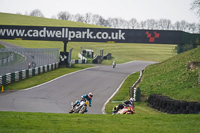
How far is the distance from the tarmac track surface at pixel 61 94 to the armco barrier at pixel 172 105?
290 cm

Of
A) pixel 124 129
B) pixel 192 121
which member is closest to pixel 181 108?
pixel 192 121

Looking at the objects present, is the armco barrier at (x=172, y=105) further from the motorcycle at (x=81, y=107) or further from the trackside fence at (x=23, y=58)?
the trackside fence at (x=23, y=58)

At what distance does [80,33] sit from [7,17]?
71.0 meters

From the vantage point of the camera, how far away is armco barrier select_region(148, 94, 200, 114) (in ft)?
49.0

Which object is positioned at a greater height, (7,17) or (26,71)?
(7,17)

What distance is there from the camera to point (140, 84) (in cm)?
2561

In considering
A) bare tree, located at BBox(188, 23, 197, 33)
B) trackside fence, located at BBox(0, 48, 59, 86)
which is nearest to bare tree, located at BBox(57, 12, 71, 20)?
bare tree, located at BBox(188, 23, 197, 33)

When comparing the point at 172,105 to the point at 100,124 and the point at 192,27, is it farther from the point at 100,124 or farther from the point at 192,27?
the point at 192,27

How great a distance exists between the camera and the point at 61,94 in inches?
934

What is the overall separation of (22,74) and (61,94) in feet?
20.9

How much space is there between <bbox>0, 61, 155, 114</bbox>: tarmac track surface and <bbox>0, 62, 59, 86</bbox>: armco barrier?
1.99m

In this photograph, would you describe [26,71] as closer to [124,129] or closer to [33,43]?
[124,129]

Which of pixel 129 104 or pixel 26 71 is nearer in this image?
pixel 129 104

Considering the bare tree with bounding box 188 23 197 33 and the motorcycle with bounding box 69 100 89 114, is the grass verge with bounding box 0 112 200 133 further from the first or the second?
the bare tree with bounding box 188 23 197 33
